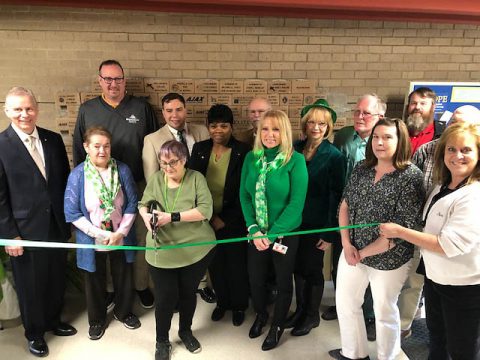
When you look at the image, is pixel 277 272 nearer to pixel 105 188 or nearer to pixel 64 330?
pixel 105 188

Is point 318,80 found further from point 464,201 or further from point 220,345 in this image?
point 220,345

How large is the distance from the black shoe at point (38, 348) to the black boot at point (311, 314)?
1988 millimetres

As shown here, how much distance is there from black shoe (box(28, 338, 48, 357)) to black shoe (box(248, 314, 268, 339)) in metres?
1.63

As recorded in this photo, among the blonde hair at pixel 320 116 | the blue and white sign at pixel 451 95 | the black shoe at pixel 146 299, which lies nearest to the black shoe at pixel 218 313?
the black shoe at pixel 146 299

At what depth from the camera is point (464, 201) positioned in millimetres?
1894

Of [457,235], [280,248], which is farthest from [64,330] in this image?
[457,235]

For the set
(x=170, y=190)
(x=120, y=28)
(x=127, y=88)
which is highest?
(x=120, y=28)

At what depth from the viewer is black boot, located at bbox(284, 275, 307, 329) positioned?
311 cm

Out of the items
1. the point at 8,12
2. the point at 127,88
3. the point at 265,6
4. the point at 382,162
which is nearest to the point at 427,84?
the point at 265,6

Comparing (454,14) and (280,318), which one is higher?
(454,14)

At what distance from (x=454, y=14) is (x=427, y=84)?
2.32 feet

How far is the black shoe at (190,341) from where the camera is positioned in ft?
9.56

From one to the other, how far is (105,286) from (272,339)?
146cm

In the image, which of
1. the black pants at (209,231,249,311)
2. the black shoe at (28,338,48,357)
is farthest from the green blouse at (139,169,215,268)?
the black shoe at (28,338,48,357)
